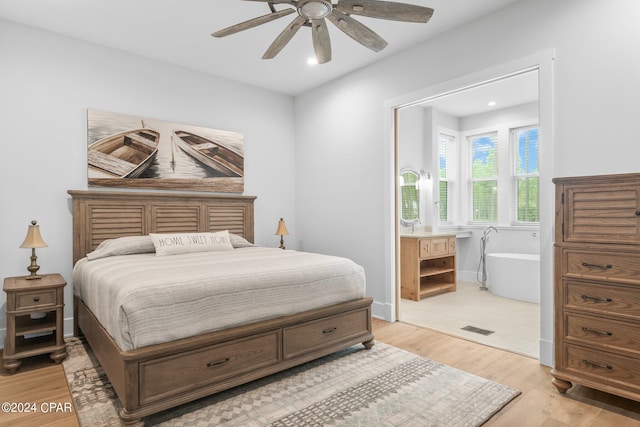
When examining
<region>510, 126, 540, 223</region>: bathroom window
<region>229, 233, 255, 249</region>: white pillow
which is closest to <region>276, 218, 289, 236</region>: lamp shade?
<region>229, 233, 255, 249</region>: white pillow

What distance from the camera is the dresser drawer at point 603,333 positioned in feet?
6.58

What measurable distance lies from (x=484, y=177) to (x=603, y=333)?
14.3 ft

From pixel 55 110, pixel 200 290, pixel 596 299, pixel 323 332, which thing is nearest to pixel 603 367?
pixel 596 299

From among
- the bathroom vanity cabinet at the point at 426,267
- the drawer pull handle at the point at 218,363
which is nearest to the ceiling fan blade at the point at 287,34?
the drawer pull handle at the point at 218,363

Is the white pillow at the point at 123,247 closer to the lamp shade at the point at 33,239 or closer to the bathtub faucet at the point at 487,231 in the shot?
the lamp shade at the point at 33,239

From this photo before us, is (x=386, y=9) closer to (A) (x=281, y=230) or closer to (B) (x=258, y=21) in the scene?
(B) (x=258, y=21)

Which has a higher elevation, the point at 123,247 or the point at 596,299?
the point at 123,247

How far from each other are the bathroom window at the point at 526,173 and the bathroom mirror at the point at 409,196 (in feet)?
5.02

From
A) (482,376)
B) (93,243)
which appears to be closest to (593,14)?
(482,376)

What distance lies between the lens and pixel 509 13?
2900 mm

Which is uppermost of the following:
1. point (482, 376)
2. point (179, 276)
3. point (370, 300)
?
point (179, 276)

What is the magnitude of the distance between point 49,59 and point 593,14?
4391mm

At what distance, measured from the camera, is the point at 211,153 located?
14.1 ft

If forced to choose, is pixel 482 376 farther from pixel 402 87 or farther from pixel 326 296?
pixel 402 87
